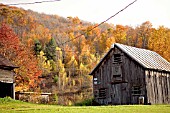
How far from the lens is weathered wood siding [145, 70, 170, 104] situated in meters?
37.2

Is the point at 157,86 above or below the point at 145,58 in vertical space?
below

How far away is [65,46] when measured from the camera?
12850 cm

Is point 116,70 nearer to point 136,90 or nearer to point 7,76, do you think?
point 136,90

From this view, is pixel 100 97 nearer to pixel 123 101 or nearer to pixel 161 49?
pixel 123 101

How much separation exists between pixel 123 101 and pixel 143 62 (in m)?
5.07

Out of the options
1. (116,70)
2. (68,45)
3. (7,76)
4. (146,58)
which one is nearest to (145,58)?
(146,58)

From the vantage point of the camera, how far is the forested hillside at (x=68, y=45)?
8050cm

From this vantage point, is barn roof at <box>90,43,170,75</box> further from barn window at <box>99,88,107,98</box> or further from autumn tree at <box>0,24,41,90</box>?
autumn tree at <box>0,24,41,90</box>

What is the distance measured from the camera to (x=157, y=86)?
38.9 metres

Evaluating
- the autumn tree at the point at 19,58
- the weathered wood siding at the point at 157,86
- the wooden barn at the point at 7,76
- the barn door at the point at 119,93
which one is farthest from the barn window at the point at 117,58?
the autumn tree at the point at 19,58

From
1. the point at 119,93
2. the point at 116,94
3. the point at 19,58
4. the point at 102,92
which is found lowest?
the point at 116,94

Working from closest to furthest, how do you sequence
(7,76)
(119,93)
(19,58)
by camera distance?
1. (119,93)
2. (7,76)
3. (19,58)

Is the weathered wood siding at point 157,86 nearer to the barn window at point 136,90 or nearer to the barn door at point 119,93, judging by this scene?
the barn window at point 136,90

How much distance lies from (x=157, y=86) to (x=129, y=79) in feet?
12.6
